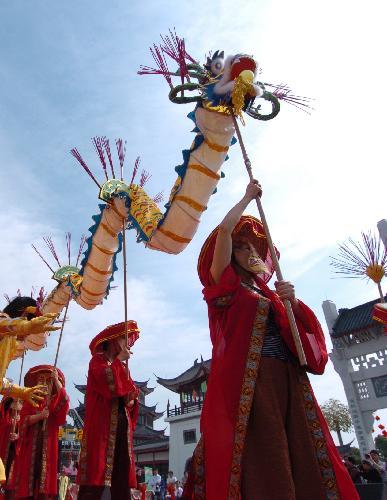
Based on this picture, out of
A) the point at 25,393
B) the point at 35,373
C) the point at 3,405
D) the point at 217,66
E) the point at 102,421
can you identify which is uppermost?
the point at 217,66

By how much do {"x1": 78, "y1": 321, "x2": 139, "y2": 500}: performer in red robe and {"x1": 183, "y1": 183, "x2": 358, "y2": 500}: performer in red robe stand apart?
1.87 metres

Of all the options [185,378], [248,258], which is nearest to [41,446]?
[248,258]

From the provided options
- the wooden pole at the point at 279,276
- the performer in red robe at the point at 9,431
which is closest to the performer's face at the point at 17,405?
Answer: the performer in red robe at the point at 9,431

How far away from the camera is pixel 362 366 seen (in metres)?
18.1

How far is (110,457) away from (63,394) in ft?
5.20

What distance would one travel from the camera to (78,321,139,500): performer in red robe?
3.55 metres

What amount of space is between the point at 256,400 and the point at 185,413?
25.4m

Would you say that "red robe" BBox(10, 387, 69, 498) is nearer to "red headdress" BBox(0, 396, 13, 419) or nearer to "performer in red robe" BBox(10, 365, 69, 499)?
"performer in red robe" BBox(10, 365, 69, 499)

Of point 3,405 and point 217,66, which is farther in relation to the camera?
point 3,405

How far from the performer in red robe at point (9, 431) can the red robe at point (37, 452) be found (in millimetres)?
256

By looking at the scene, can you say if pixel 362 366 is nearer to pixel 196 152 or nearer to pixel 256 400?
pixel 196 152

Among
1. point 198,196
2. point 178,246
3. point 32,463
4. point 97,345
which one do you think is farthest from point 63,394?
point 198,196

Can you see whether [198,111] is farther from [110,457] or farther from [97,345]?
[110,457]

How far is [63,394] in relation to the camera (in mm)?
5027
